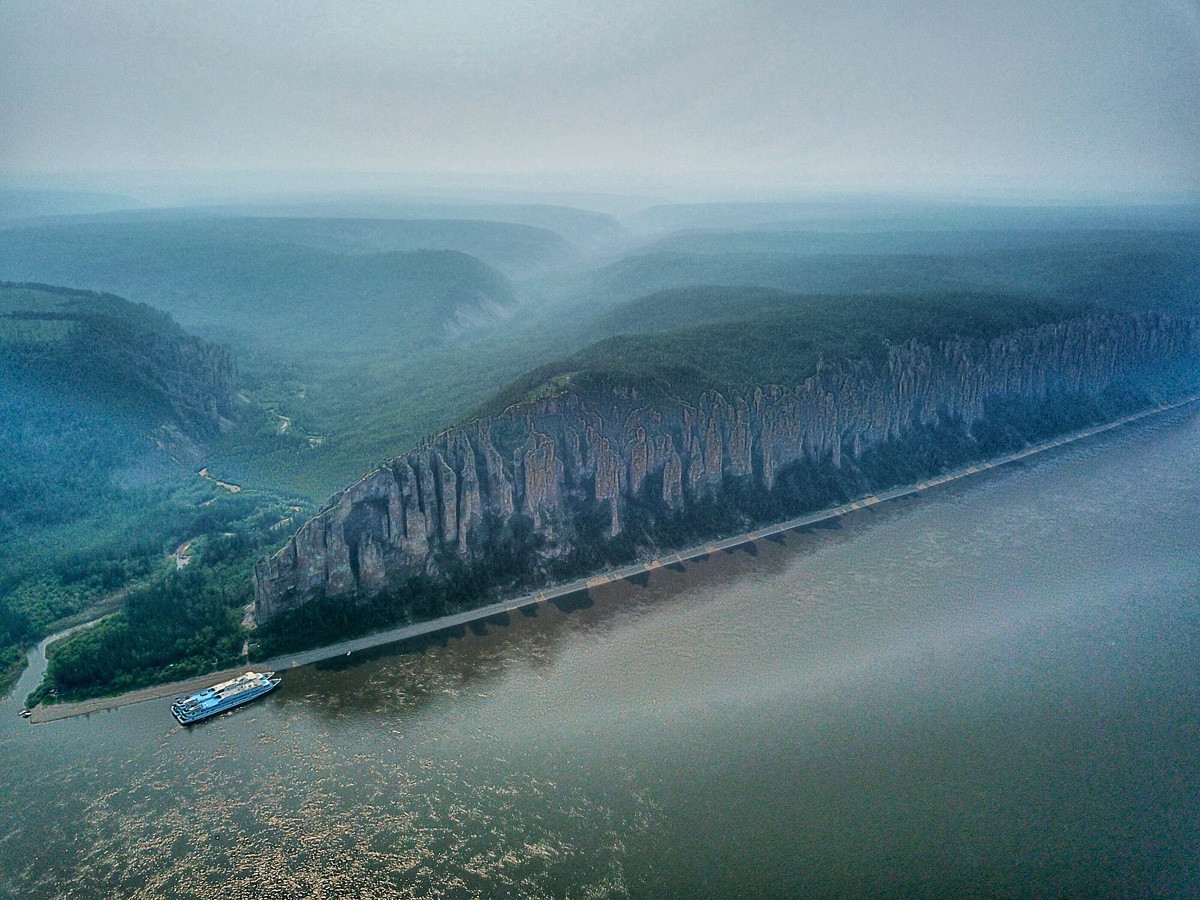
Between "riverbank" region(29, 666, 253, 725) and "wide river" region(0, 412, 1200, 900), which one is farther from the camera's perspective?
"riverbank" region(29, 666, 253, 725)

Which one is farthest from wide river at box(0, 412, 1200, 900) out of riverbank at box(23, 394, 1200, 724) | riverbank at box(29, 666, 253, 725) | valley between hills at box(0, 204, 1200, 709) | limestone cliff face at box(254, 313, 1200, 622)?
limestone cliff face at box(254, 313, 1200, 622)

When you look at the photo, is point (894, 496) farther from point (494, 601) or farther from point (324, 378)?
point (324, 378)

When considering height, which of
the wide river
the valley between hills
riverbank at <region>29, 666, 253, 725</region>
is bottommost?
the wide river

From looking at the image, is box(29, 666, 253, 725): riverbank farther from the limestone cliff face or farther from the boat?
the limestone cliff face

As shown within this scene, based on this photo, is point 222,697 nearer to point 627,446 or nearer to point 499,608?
point 499,608

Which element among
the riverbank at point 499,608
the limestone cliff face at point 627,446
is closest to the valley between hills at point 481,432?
the limestone cliff face at point 627,446

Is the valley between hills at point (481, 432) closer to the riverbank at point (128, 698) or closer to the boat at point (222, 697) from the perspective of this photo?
the riverbank at point (128, 698)

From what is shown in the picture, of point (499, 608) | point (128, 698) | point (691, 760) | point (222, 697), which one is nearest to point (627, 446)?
point (499, 608)
